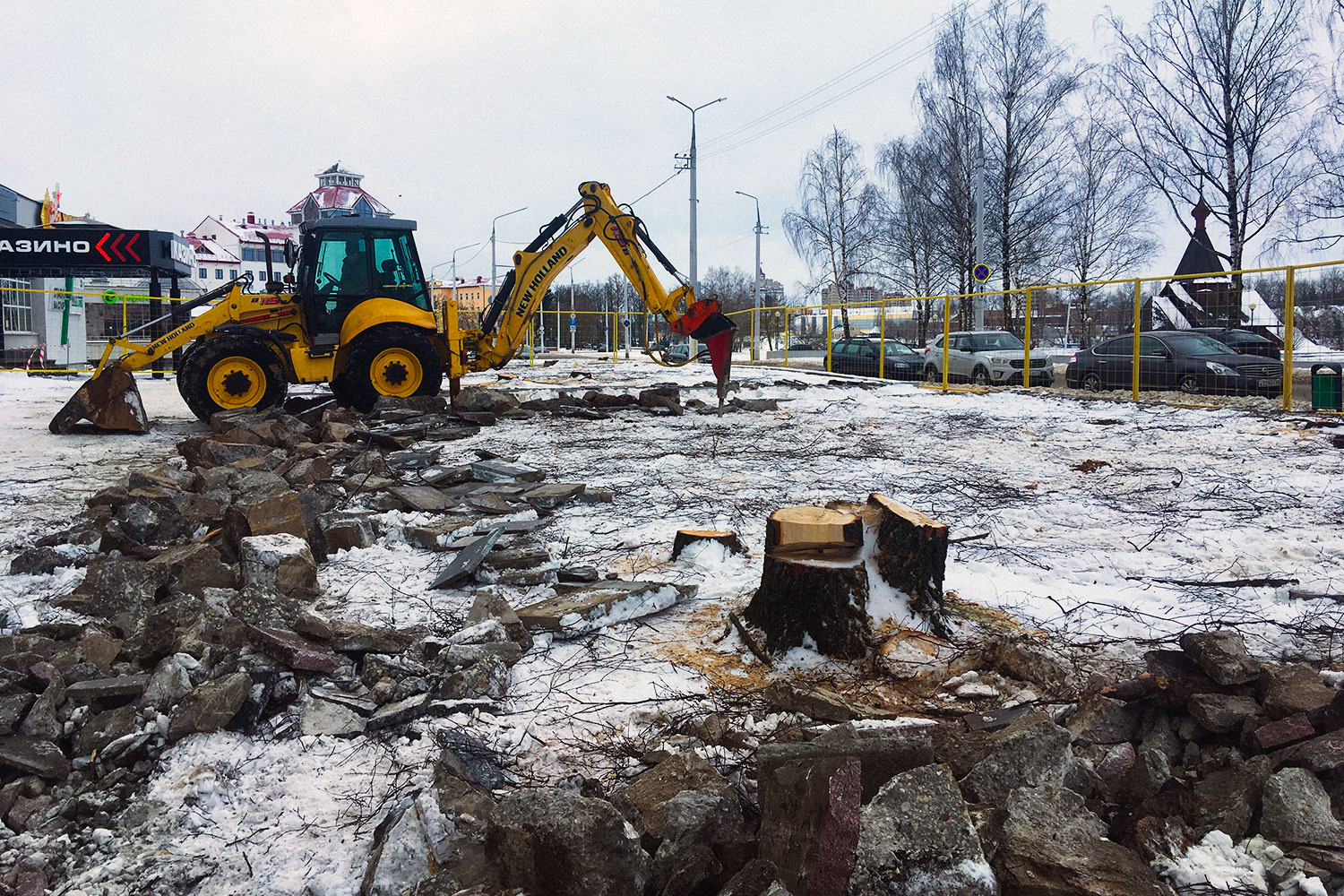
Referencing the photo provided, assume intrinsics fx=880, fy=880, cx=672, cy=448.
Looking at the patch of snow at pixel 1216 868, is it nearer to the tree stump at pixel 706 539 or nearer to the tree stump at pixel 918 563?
the tree stump at pixel 918 563

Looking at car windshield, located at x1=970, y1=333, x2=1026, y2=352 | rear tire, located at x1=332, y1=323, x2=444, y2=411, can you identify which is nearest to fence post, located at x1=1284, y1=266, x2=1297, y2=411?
car windshield, located at x1=970, y1=333, x2=1026, y2=352

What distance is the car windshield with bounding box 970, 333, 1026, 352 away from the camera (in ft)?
60.0

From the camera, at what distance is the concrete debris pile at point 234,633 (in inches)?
111

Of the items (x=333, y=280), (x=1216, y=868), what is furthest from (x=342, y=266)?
(x=1216, y=868)

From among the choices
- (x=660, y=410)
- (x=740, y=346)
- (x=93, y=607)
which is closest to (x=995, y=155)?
(x=740, y=346)

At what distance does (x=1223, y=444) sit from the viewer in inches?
346

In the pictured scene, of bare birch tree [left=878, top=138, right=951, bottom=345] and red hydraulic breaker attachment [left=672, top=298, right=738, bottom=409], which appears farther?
bare birch tree [left=878, top=138, right=951, bottom=345]

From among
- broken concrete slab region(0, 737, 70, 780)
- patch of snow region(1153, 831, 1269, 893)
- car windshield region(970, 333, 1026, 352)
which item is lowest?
patch of snow region(1153, 831, 1269, 893)

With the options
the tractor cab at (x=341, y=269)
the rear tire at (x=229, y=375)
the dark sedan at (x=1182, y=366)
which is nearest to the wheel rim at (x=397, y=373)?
the tractor cab at (x=341, y=269)

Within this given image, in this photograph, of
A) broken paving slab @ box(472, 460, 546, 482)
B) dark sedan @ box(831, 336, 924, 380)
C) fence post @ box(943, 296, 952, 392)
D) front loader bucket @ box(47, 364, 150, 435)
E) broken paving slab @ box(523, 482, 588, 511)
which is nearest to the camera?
broken paving slab @ box(523, 482, 588, 511)

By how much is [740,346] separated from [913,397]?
17.6m

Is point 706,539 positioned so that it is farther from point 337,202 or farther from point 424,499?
point 337,202

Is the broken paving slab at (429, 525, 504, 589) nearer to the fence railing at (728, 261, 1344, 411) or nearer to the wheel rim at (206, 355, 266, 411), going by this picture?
the wheel rim at (206, 355, 266, 411)

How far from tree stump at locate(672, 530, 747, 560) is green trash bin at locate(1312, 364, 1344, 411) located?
31.4ft
